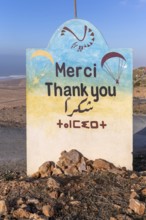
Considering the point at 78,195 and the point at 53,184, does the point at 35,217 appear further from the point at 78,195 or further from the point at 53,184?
the point at 53,184

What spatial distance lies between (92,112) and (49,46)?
130cm

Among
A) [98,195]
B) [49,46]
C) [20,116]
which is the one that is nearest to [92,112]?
[49,46]

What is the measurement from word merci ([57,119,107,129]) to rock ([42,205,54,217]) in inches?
96.2

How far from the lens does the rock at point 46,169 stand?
24.0 feet

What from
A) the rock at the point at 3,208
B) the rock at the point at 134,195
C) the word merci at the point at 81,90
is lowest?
the rock at the point at 3,208

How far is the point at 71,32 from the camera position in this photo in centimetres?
743

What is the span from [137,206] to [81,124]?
8.05ft

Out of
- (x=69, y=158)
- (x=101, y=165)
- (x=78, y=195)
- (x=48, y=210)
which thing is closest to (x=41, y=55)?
(x=69, y=158)

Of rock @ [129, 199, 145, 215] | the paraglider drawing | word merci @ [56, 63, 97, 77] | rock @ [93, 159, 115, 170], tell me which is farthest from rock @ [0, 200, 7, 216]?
the paraglider drawing

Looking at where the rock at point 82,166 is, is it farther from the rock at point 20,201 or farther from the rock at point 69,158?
the rock at point 20,201

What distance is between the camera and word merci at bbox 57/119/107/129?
24.6 feet

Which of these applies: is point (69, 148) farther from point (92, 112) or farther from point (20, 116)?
point (20, 116)

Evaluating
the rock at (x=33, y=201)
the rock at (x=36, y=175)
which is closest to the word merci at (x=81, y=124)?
the rock at (x=36, y=175)

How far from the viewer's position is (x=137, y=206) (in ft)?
17.4
